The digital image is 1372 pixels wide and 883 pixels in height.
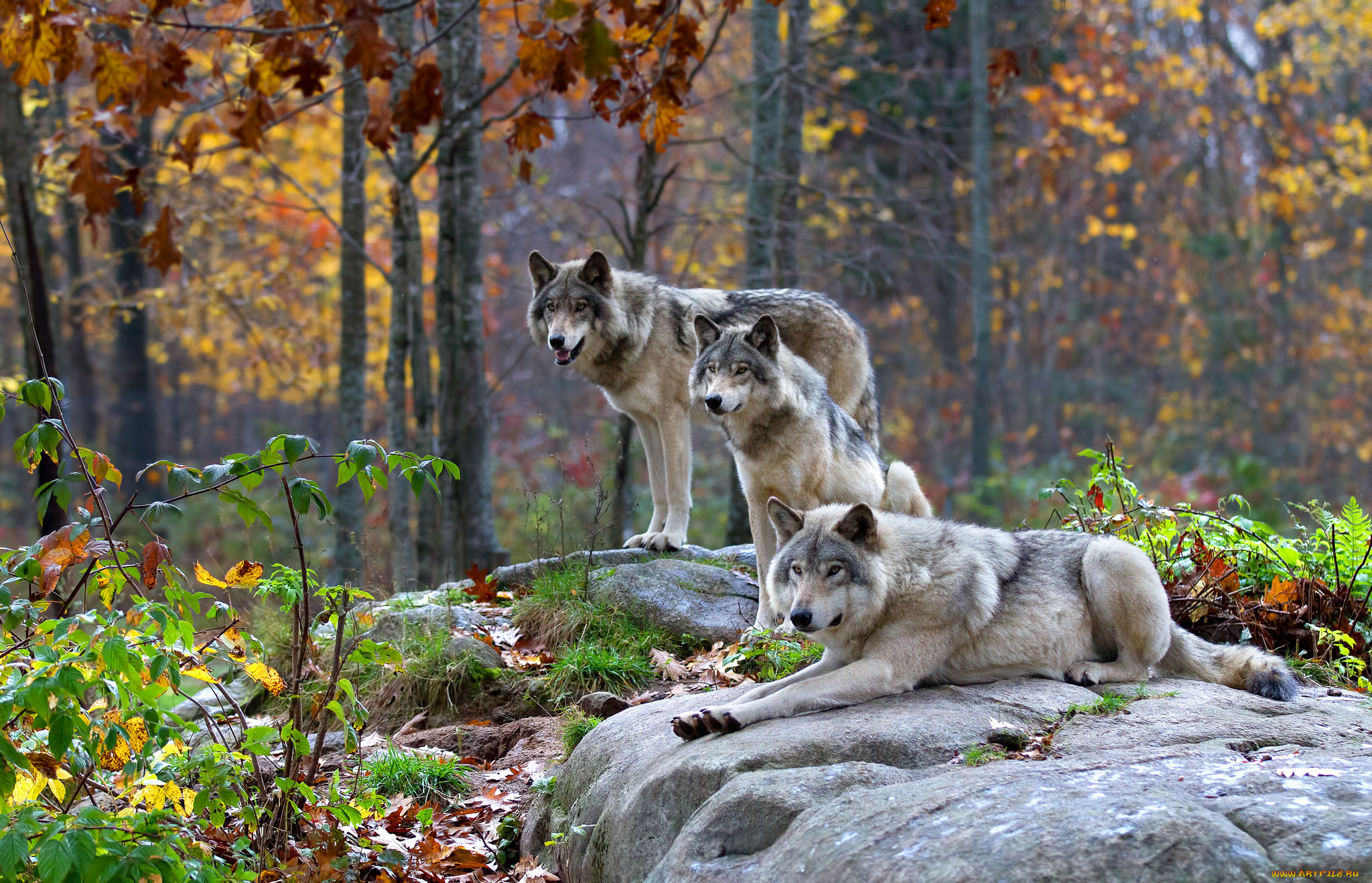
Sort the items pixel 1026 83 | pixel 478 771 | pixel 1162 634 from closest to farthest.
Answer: pixel 1162 634 < pixel 478 771 < pixel 1026 83

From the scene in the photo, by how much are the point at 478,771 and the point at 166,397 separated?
31722 mm

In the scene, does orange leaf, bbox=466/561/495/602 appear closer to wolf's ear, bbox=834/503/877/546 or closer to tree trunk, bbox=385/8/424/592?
tree trunk, bbox=385/8/424/592

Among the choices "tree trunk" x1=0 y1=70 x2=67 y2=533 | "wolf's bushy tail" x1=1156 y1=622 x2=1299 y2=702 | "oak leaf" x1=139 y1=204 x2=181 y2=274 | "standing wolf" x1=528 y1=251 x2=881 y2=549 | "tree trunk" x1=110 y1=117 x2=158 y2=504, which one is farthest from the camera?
"tree trunk" x1=110 y1=117 x2=158 y2=504

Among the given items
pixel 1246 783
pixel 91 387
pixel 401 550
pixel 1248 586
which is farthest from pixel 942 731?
pixel 91 387

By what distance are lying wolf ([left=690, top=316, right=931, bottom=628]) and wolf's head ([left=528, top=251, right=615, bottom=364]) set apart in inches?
59.0

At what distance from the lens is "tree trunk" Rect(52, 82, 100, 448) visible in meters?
16.4

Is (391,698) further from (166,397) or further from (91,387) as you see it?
(166,397)

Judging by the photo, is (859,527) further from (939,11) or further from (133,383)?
(133,383)

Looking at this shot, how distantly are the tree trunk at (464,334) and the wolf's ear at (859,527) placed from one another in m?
6.52

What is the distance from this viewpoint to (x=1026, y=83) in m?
25.5

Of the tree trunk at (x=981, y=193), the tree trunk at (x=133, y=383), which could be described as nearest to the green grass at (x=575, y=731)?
the tree trunk at (x=981, y=193)

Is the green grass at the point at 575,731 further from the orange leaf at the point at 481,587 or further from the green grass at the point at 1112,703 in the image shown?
the orange leaf at the point at 481,587

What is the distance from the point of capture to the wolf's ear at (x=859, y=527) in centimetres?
489

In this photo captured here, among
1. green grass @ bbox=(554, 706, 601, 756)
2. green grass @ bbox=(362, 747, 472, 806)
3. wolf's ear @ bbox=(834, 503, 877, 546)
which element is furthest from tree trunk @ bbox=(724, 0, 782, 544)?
wolf's ear @ bbox=(834, 503, 877, 546)
